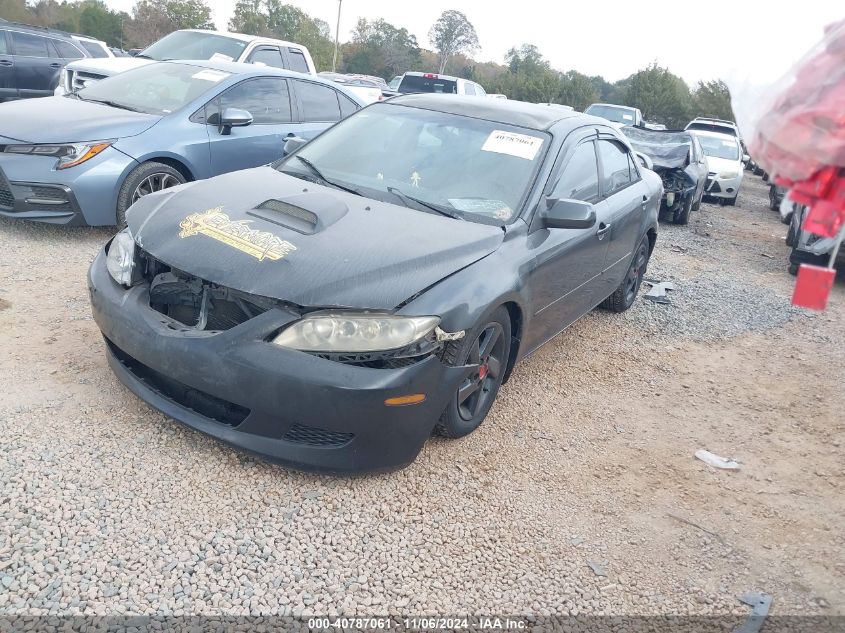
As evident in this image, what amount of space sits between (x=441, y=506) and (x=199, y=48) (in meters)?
8.71

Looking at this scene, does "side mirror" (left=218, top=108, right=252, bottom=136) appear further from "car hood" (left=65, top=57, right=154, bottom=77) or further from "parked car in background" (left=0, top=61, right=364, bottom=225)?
"car hood" (left=65, top=57, right=154, bottom=77)

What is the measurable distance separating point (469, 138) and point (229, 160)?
10.3ft

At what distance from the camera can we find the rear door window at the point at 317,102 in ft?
23.8

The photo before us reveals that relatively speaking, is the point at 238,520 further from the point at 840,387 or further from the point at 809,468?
the point at 840,387

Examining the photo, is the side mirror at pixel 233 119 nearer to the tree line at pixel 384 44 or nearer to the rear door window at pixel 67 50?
the rear door window at pixel 67 50

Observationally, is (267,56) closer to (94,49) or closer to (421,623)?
(94,49)

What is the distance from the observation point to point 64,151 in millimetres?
5480

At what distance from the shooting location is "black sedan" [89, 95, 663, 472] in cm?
283

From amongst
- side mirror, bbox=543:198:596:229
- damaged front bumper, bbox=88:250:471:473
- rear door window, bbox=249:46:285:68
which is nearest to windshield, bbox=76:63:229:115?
rear door window, bbox=249:46:285:68

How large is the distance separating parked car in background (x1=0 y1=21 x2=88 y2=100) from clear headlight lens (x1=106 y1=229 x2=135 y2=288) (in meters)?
10.9

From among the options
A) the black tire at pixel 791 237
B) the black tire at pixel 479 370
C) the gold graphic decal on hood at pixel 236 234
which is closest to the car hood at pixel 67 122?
the gold graphic decal on hood at pixel 236 234

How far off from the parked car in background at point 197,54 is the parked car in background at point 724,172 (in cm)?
871

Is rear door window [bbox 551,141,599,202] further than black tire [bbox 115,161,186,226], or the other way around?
black tire [bbox 115,161,186,226]

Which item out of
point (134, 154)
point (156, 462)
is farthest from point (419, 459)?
point (134, 154)
